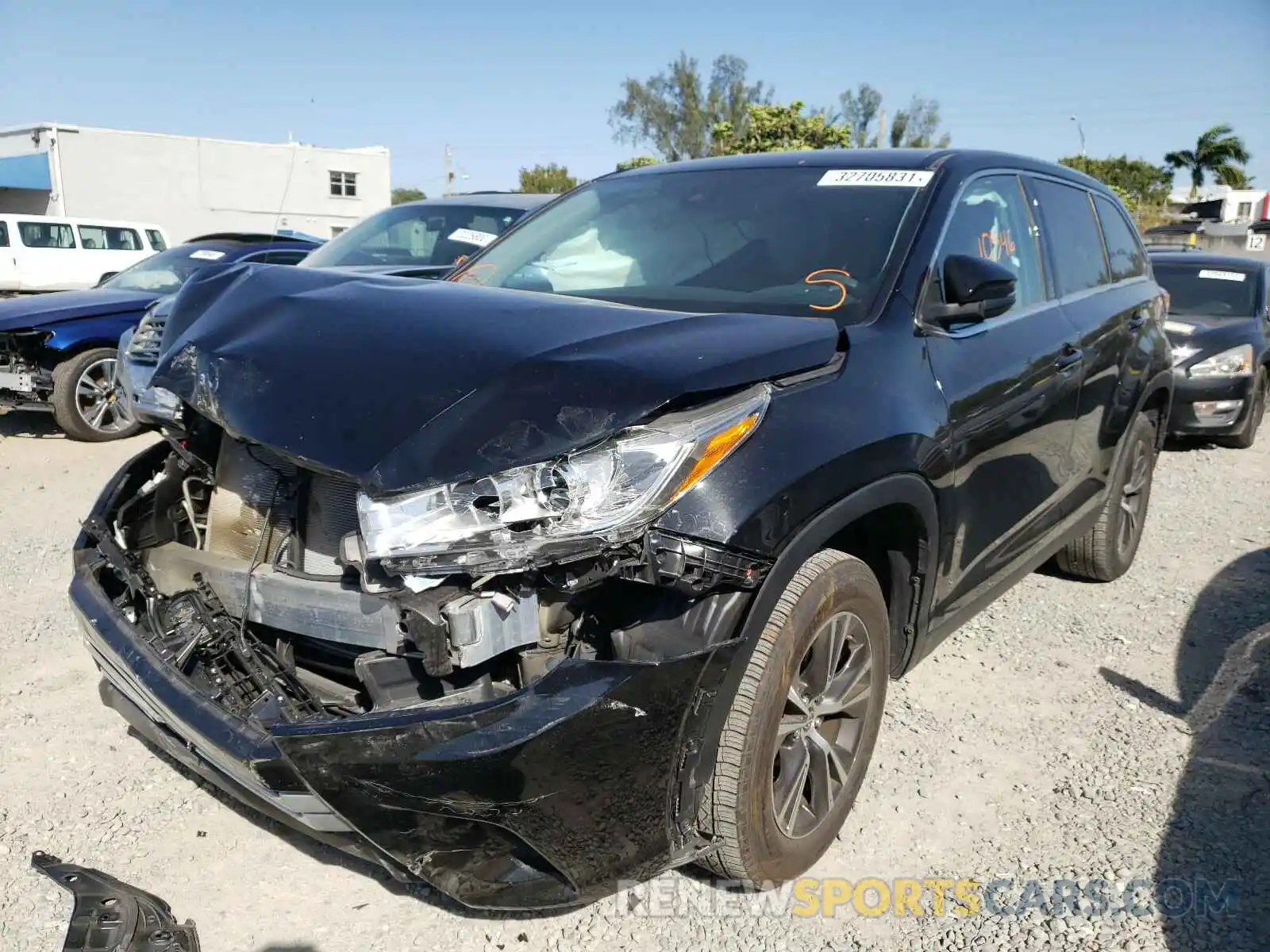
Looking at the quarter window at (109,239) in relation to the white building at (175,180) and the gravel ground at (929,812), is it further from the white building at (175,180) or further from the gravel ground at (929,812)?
the gravel ground at (929,812)

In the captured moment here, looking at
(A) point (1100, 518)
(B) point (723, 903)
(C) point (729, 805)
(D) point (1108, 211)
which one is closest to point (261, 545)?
(C) point (729, 805)

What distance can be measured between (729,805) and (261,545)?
1282 mm

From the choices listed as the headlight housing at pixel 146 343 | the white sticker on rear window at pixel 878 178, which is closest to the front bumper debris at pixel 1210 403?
the white sticker on rear window at pixel 878 178

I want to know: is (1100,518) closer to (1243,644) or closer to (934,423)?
(1243,644)

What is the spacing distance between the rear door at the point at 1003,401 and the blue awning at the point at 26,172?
3291 centimetres

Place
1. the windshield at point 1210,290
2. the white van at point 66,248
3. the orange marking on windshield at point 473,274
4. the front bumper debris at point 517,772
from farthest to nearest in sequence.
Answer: the white van at point 66,248 → the windshield at point 1210,290 → the orange marking on windshield at point 473,274 → the front bumper debris at point 517,772

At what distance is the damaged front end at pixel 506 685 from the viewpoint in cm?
183

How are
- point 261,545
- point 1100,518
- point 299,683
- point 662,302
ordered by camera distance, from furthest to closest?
point 1100,518 < point 662,302 < point 261,545 < point 299,683

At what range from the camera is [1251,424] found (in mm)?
8172

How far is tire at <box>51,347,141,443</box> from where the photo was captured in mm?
7332

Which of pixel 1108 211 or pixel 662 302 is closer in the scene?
pixel 662 302

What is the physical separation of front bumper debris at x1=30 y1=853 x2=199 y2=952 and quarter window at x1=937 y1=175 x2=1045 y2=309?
8.10 ft

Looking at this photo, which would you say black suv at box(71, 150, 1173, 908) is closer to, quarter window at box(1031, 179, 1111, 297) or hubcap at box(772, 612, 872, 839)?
hubcap at box(772, 612, 872, 839)

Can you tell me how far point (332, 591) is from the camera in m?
2.11
